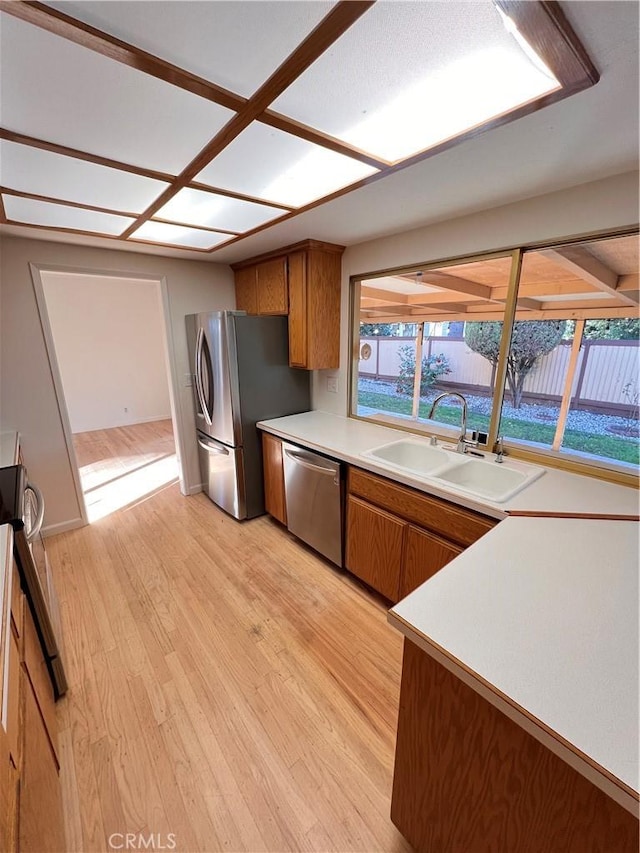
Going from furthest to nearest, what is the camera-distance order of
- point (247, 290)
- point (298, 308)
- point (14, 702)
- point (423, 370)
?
1. point (247, 290)
2. point (298, 308)
3. point (423, 370)
4. point (14, 702)

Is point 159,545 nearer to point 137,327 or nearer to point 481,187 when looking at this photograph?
point 481,187

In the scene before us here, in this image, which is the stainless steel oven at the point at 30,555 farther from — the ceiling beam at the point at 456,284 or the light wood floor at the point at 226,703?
the ceiling beam at the point at 456,284

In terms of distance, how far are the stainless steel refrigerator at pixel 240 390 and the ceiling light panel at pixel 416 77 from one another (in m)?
1.67

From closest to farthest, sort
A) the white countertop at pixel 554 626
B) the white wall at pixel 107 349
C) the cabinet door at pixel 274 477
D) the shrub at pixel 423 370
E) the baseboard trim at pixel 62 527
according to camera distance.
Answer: the white countertop at pixel 554 626, the shrub at pixel 423 370, the cabinet door at pixel 274 477, the baseboard trim at pixel 62 527, the white wall at pixel 107 349

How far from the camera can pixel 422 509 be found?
170 cm

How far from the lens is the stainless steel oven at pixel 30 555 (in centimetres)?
128

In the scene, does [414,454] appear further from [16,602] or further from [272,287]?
[16,602]

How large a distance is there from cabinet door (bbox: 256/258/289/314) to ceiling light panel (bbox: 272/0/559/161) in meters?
1.66

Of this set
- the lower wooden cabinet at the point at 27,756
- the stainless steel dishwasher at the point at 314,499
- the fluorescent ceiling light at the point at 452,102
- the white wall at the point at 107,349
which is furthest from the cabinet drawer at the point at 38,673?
the white wall at the point at 107,349

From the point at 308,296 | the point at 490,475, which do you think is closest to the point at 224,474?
the point at 308,296

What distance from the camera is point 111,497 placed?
3.47m

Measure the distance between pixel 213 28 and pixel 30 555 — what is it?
5.57 ft

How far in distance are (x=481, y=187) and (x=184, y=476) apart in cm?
324

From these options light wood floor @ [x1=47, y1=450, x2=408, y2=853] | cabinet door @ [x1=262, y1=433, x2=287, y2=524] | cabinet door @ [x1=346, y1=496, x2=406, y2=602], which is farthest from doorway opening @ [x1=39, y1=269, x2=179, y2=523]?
cabinet door @ [x1=346, y1=496, x2=406, y2=602]
